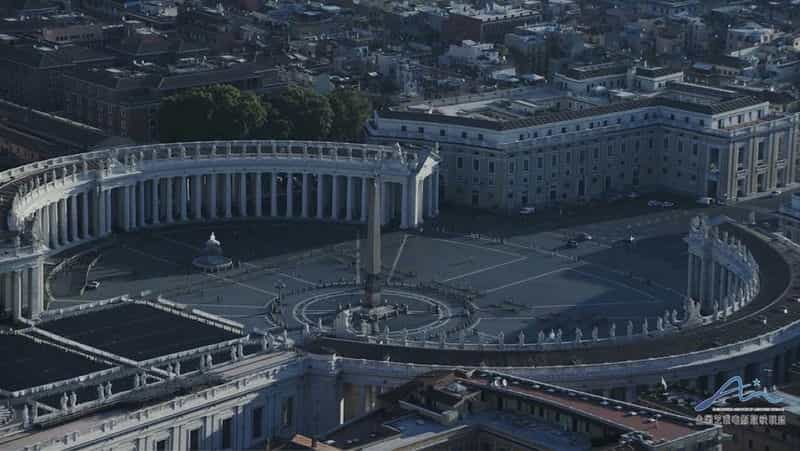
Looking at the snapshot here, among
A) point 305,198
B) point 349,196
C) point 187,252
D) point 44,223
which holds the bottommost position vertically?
point 187,252

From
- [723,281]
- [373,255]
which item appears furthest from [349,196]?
[723,281]

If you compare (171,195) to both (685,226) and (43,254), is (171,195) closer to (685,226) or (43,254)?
(43,254)

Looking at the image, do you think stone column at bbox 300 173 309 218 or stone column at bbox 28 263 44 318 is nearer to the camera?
stone column at bbox 28 263 44 318

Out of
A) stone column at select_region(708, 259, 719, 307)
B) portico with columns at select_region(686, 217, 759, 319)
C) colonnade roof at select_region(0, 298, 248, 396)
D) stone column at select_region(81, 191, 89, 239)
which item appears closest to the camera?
colonnade roof at select_region(0, 298, 248, 396)

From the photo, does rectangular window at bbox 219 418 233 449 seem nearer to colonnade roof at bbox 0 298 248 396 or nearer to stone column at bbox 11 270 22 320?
colonnade roof at bbox 0 298 248 396

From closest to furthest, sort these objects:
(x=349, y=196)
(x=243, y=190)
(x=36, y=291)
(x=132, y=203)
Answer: (x=36, y=291), (x=132, y=203), (x=349, y=196), (x=243, y=190)

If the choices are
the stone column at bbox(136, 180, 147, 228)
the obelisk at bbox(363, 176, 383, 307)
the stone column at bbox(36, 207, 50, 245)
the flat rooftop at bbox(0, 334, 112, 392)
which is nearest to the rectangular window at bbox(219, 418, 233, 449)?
the flat rooftop at bbox(0, 334, 112, 392)

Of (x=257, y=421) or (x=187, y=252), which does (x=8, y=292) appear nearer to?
(x=257, y=421)

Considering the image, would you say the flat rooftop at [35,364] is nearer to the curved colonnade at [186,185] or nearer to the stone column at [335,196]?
the curved colonnade at [186,185]
